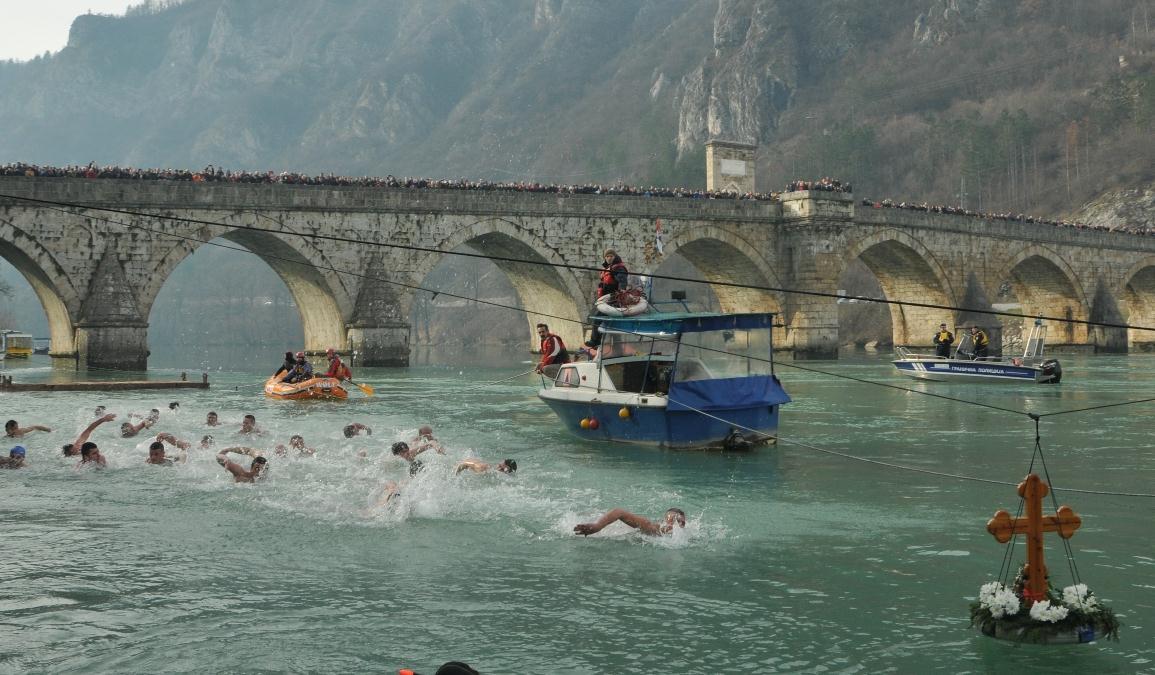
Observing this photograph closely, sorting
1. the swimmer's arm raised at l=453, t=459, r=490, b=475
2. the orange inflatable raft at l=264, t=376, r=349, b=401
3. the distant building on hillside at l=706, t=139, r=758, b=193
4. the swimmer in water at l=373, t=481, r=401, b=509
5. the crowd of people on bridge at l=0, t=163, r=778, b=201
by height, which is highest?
the distant building on hillside at l=706, t=139, r=758, b=193

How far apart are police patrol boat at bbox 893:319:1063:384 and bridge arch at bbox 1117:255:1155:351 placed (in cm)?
3603

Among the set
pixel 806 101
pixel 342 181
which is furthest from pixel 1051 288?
pixel 806 101

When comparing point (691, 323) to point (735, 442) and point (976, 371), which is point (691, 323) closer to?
point (735, 442)

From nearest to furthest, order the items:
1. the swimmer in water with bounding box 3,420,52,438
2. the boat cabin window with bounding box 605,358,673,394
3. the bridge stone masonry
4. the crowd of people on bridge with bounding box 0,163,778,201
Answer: the boat cabin window with bounding box 605,358,673,394 → the swimmer in water with bounding box 3,420,52,438 → the crowd of people on bridge with bounding box 0,163,778,201 → the bridge stone masonry

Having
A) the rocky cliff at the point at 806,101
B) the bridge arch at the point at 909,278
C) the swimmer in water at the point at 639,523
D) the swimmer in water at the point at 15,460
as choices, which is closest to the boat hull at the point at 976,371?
the bridge arch at the point at 909,278

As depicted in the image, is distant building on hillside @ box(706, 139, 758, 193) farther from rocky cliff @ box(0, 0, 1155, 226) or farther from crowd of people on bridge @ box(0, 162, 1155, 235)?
rocky cliff @ box(0, 0, 1155, 226)

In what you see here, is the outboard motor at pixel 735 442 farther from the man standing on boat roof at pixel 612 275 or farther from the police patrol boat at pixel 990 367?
the police patrol boat at pixel 990 367

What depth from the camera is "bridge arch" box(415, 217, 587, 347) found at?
1750 inches

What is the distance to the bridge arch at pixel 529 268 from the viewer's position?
146 feet

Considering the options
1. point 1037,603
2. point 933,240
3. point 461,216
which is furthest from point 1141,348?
point 1037,603

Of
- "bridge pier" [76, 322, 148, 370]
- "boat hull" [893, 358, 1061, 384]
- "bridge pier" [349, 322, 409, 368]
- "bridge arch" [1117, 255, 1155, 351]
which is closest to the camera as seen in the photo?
"boat hull" [893, 358, 1061, 384]

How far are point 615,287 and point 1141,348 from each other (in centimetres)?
5734

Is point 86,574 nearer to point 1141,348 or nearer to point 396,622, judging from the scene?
point 396,622

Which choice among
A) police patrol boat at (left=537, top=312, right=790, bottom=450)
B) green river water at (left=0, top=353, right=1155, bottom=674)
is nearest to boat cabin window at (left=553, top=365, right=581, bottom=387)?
police patrol boat at (left=537, top=312, right=790, bottom=450)
